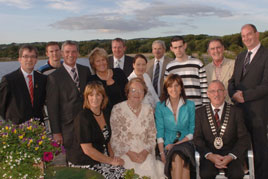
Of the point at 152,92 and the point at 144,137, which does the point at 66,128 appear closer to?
the point at 144,137

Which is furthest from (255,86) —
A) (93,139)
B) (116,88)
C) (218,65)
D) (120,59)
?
(120,59)

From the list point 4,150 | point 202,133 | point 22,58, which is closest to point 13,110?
point 22,58

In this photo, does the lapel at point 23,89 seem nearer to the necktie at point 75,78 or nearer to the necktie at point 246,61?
the necktie at point 75,78

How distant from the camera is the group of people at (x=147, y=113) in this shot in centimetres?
396

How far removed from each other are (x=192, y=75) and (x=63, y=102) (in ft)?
7.94

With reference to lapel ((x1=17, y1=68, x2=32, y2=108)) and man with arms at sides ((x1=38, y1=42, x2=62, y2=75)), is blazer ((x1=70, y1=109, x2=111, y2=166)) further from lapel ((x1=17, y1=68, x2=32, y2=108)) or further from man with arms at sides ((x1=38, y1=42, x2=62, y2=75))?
man with arms at sides ((x1=38, y1=42, x2=62, y2=75))

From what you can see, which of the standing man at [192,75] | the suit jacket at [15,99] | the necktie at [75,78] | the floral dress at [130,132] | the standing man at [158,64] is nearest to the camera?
the floral dress at [130,132]

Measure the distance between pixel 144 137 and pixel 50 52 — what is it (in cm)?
309

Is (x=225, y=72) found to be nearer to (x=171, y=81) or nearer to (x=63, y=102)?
(x=171, y=81)

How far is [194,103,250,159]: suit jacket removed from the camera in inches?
162

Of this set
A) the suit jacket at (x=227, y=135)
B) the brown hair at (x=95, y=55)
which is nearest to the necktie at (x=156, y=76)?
the brown hair at (x=95, y=55)

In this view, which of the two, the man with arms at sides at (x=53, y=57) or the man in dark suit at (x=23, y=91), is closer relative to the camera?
the man in dark suit at (x=23, y=91)

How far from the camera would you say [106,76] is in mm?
4773

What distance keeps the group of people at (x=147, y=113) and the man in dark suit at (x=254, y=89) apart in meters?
0.02
